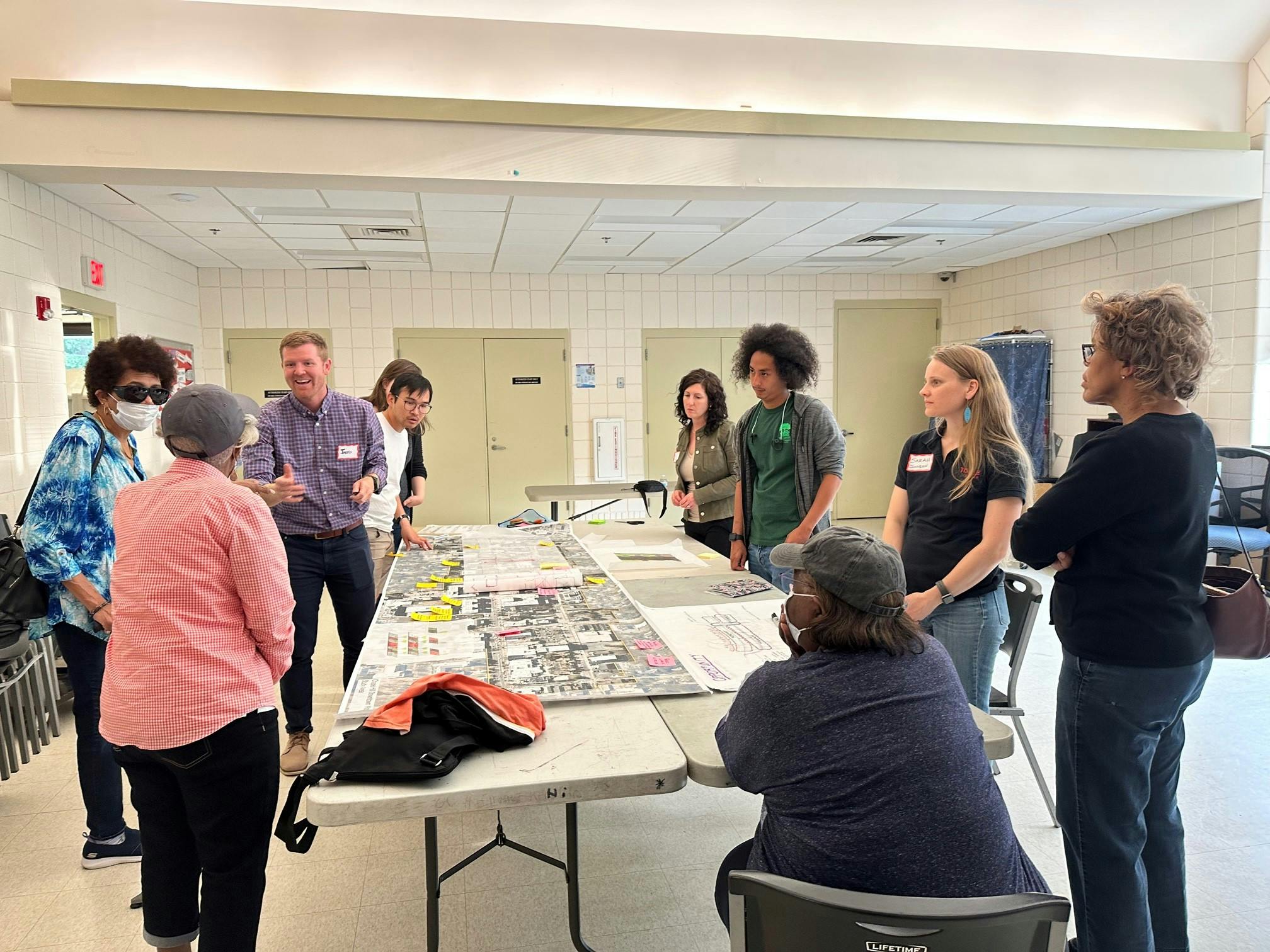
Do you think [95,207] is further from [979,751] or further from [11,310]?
[979,751]

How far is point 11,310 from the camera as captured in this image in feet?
12.8

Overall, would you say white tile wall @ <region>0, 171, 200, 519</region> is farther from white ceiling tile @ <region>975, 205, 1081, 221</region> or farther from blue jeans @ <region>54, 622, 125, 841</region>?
white ceiling tile @ <region>975, 205, 1081, 221</region>

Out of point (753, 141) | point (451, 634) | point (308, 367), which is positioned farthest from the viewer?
point (753, 141)

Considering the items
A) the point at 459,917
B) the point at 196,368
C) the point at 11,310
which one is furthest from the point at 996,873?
the point at 196,368

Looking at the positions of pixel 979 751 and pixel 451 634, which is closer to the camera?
pixel 979 751

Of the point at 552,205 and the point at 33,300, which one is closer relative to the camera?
the point at 33,300

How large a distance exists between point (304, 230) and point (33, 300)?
5.89ft

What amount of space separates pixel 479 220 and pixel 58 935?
4.40 meters

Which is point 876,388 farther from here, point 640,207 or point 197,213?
point 197,213

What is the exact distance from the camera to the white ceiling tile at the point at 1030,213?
204 inches

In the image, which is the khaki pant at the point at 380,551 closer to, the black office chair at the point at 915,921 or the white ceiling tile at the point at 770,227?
the black office chair at the point at 915,921

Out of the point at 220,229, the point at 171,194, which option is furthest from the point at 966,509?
the point at 220,229

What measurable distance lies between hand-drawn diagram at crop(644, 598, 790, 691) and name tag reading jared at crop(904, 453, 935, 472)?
0.55 meters

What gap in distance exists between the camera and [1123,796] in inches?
62.6
